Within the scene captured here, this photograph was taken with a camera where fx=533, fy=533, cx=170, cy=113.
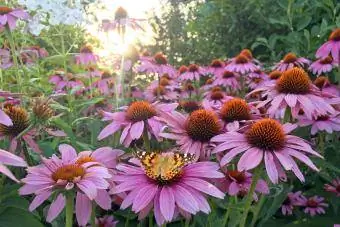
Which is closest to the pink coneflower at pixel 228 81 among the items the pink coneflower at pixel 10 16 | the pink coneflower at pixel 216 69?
the pink coneflower at pixel 216 69

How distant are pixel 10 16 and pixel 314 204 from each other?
1.41m

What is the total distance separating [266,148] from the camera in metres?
1.28

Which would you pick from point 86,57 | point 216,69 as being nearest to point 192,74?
point 216,69

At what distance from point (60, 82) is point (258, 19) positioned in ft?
7.44

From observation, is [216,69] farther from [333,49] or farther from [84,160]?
[84,160]

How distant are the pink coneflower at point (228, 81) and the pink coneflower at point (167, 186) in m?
2.21

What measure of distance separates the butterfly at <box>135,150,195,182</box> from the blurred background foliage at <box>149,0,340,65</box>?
2.86m

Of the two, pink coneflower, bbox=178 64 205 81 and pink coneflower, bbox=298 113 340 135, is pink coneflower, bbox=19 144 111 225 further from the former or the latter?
pink coneflower, bbox=178 64 205 81

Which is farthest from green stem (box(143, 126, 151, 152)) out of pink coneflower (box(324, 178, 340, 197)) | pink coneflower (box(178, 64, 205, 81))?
pink coneflower (box(178, 64, 205, 81))

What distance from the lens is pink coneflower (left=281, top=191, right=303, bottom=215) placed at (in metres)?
2.01

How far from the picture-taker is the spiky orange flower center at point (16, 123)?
1.41 m

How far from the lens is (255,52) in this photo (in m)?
5.12

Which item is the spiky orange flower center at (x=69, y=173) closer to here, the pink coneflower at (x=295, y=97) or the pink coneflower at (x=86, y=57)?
the pink coneflower at (x=295, y=97)

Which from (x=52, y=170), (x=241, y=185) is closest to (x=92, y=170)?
(x=52, y=170)
